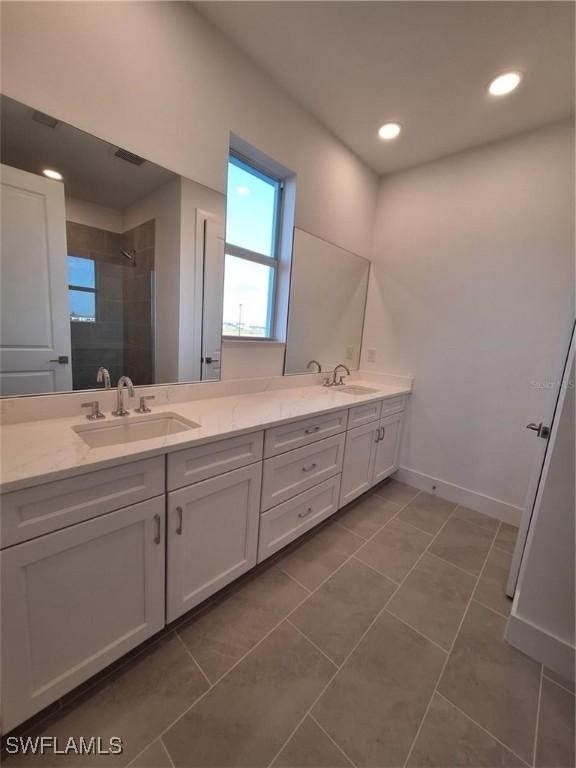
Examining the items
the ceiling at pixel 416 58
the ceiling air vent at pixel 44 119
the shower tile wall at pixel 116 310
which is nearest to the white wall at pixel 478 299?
the ceiling at pixel 416 58

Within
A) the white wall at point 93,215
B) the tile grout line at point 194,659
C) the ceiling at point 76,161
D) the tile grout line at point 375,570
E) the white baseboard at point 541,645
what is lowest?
the tile grout line at point 194,659

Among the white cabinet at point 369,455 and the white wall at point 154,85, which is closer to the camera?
the white wall at point 154,85

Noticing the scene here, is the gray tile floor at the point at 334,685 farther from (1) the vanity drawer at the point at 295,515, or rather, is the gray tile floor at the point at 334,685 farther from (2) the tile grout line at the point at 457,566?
(1) the vanity drawer at the point at 295,515

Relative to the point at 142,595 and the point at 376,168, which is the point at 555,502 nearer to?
the point at 142,595

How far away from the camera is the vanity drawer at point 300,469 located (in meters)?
1.52

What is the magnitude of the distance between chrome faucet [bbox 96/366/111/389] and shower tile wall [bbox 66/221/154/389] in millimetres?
19

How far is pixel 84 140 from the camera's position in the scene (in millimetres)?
1232

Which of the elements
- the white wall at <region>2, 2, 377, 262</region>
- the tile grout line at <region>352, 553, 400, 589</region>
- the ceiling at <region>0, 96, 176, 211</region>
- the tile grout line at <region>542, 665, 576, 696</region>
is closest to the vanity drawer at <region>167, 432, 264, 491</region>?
the tile grout line at <region>352, 553, 400, 589</region>

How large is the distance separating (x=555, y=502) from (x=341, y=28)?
238 cm

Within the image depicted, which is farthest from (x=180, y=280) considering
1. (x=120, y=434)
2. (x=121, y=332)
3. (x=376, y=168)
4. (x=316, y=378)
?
(x=376, y=168)

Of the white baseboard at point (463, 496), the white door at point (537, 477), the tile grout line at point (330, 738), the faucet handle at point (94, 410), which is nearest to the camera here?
the tile grout line at point (330, 738)

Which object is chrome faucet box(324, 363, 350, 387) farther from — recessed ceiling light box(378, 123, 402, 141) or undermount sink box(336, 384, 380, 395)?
recessed ceiling light box(378, 123, 402, 141)

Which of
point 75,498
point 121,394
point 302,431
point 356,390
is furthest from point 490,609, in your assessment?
point 121,394

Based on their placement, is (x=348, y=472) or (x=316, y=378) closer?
(x=348, y=472)
